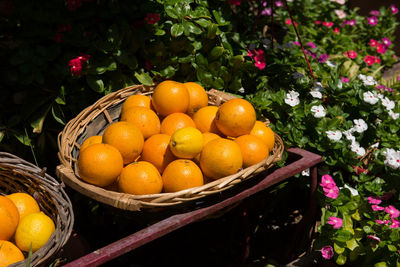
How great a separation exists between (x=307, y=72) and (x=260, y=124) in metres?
0.93

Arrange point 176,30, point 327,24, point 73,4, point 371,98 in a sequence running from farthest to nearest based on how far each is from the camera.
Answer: point 327,24
point 371,98
point 176,30
point 73,4

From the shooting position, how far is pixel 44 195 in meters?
1.45

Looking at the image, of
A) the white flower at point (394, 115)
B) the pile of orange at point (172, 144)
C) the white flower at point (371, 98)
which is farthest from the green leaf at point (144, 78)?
the white flower at point (394, 115)

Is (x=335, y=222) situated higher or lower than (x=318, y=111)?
lower

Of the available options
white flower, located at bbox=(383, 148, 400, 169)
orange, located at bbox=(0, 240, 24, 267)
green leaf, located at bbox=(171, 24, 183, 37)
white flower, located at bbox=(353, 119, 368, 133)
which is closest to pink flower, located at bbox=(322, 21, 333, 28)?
white flower, located at bbox=(353, 119, 368, 133)

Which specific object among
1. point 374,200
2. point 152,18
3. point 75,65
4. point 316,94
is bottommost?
point 374,200

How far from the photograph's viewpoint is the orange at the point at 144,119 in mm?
1662

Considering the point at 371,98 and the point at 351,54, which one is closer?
the point at 371,98

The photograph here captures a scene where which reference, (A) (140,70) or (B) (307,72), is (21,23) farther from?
(B) (307,72)

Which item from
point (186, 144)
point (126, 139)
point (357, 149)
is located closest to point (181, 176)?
point (186, 144)

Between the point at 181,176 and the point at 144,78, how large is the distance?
2.45 feet

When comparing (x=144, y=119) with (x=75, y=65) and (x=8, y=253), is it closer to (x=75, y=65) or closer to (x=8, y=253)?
(x=75, y=65)

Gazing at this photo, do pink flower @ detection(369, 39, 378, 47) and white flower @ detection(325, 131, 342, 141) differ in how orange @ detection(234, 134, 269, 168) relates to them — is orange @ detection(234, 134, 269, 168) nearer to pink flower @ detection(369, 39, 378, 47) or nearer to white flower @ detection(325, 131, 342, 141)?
white flower @ detection(325, 131, 342, 141)

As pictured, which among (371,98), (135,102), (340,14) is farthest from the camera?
(340,14)
